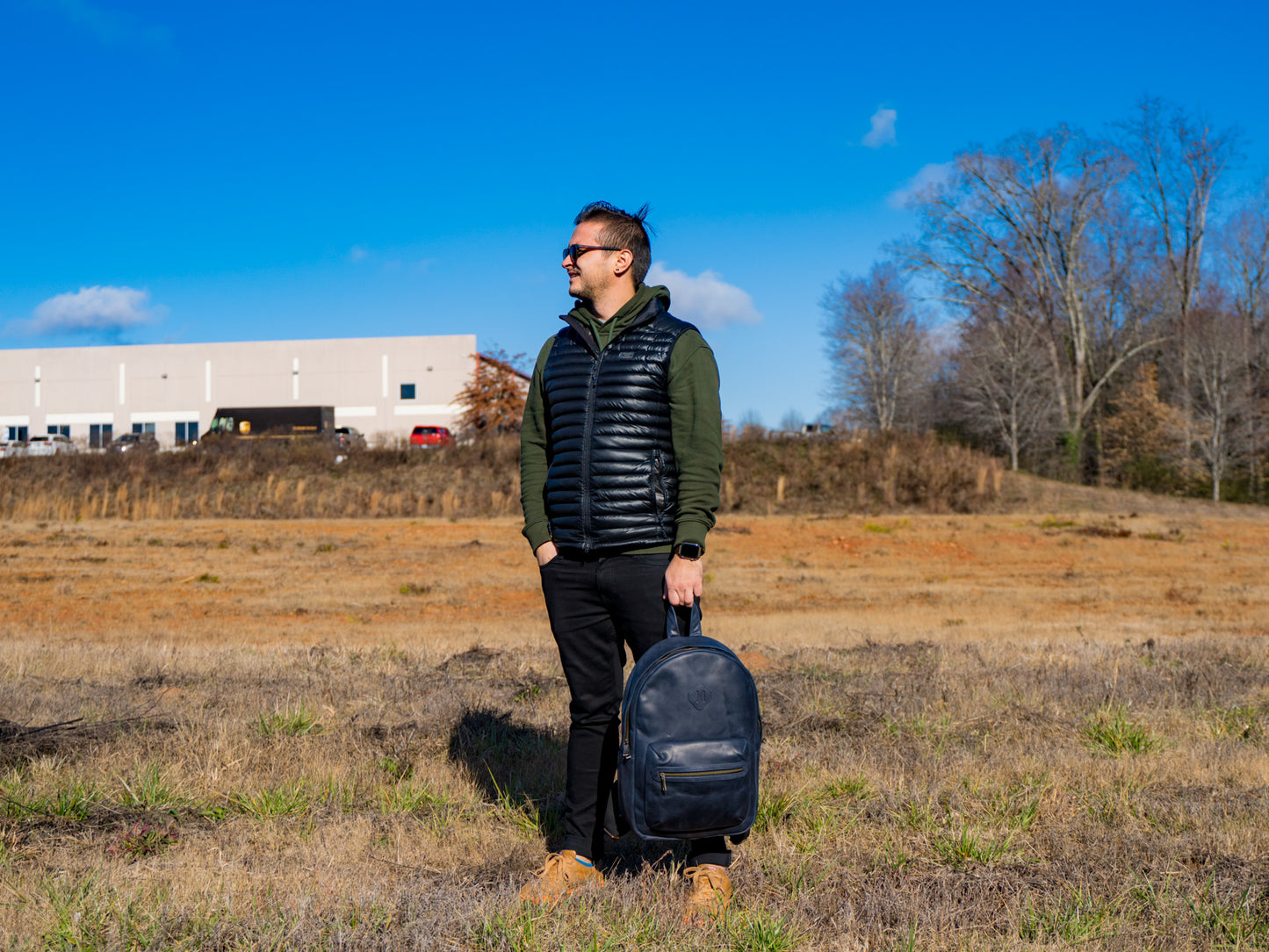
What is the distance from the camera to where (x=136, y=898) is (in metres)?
2.84

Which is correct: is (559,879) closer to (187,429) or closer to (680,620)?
(680,620)

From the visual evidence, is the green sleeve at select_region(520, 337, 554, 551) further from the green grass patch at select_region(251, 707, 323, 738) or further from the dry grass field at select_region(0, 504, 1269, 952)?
the green grass patch at select_region(251, 707, 323, 738)

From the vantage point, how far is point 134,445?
112ft

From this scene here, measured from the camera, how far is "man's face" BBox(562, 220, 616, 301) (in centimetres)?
319

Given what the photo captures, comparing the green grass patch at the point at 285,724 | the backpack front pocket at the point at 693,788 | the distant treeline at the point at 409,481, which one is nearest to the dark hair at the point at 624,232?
the backpack front pocket at the point at 693,788

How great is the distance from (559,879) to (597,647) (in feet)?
2.39

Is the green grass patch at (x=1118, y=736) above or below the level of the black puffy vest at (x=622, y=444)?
below

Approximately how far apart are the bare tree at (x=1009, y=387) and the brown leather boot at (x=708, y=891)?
37.3 m

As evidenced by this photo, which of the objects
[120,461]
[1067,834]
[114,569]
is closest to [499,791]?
[1067,834]

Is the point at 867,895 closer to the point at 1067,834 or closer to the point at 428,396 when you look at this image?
the point at 1067,834

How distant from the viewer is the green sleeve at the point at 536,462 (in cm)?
326

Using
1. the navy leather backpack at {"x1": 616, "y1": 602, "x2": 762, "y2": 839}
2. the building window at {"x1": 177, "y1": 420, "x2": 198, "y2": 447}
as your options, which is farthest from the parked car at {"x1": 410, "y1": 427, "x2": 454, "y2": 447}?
the navy leather backpack at {"x1": 616, "y1": 602, "x2": 762, "y2": 839}

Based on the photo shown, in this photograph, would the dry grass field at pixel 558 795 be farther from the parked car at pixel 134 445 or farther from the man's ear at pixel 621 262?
the parked car at pixel 134 445

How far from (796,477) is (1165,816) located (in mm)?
26419
